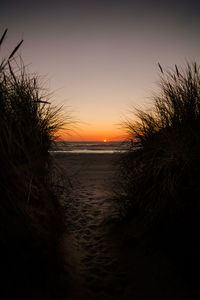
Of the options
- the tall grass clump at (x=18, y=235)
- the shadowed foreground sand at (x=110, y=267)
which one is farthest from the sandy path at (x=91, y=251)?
the tall grass clump at (x=18, y=235)

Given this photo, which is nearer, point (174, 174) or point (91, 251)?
point (174, 174)

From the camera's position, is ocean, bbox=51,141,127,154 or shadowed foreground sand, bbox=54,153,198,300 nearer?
shadowed foreground sand, bbox=54,153,198,300

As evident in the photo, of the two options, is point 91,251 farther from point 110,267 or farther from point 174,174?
point 174,174

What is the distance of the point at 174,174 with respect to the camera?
1941mm

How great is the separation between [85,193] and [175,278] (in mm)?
3636

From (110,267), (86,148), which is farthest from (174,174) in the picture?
(86,148)

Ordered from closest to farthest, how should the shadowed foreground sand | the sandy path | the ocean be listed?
the shadowed foreground sand → the sandy path → the ocean

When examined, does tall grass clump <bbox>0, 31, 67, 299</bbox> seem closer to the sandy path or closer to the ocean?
the sandy path

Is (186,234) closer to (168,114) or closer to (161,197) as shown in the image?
(161,197)

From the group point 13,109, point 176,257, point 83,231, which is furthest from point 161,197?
point 13,109

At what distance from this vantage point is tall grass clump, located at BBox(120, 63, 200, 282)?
70.7 inches

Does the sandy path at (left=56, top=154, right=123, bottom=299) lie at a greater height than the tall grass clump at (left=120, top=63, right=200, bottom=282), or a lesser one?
lesser

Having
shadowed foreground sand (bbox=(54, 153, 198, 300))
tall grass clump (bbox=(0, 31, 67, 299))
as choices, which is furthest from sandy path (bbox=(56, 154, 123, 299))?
tall grass clump (bbox=(0, 31, 67, 299))

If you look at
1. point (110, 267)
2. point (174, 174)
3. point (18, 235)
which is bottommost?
point (110, 267)
